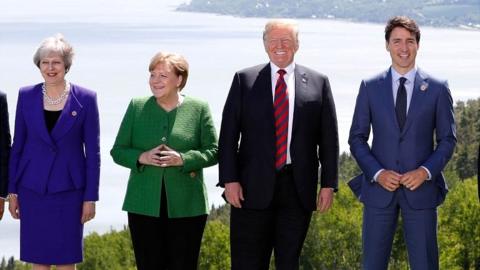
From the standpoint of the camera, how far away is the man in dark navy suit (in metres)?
7.62

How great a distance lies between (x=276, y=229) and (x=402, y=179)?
40.8 inches

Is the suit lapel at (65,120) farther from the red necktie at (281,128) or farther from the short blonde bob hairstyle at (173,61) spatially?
the red necktie at (281,128)

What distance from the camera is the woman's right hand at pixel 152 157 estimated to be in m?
7.69

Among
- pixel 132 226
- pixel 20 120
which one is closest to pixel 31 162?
pixel 20 120

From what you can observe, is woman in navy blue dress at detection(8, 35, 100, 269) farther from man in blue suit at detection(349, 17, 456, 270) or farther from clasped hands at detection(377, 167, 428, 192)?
clasped hands at detection(377, 167, 428, 192)

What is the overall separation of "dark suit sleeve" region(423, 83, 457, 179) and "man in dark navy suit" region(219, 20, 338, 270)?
0.75 metres

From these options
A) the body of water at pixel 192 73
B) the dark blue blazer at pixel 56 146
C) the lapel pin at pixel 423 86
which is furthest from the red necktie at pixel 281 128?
the body of water at pixel 192 73

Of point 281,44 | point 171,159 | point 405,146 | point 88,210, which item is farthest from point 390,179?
point 88,210

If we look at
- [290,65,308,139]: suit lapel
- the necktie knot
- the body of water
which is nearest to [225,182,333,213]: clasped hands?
[290,65,308,139]: suit lapel

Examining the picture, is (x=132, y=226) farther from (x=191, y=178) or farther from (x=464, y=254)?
(x=464, y=254)

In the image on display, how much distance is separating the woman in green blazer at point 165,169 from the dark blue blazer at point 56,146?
282 mm

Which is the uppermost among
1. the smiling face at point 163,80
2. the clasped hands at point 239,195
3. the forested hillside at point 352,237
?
the smiling face at point 163,80

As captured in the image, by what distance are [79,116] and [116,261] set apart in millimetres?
60728

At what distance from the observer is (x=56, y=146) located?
301 inches
